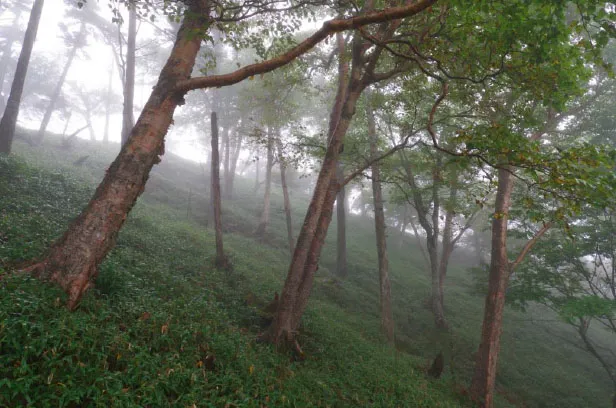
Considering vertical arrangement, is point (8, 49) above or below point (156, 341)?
above

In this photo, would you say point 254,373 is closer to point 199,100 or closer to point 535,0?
point 535,0

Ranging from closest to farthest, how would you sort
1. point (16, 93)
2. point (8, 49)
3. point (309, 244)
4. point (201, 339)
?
1. point (201, 339)
2. point (309, 244)
3. point (16, 93)
4. point (8, 49)

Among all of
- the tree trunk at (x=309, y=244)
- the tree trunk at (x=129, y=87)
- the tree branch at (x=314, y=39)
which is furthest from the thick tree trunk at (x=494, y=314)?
the tree trunk at (x=129, y=87)

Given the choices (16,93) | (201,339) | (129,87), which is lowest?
(201,339)

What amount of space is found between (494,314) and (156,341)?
8964 mm

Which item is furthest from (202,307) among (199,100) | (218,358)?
(199,100)

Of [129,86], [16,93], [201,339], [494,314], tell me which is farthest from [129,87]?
[494,314]

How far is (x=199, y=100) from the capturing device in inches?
1232

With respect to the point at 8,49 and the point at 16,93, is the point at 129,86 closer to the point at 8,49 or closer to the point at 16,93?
the point at 16,93

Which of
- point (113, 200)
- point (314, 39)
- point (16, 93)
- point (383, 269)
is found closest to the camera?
point (314, 39)

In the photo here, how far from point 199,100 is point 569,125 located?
2822 centimetres

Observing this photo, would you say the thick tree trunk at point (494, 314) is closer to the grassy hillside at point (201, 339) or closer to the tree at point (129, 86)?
the grassy hillside at point (201, 339)

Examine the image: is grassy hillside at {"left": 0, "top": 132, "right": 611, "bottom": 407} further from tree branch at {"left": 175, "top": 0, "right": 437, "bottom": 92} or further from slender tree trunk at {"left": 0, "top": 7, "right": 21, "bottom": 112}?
slender tree trunk at {"left": 0, "top": 7, "right": 21, "bottom": 112}

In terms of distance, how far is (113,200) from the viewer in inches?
198
